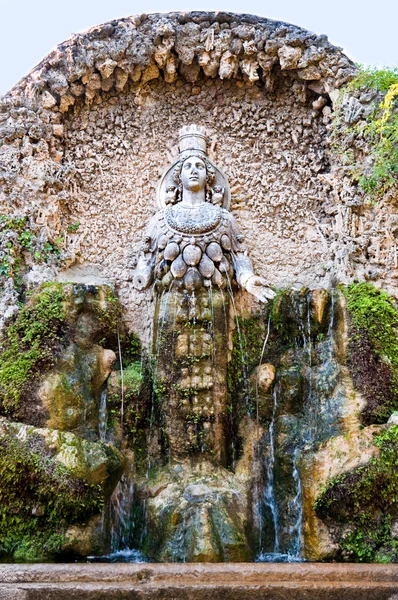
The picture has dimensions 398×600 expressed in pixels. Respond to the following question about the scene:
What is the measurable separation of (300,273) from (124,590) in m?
4.15

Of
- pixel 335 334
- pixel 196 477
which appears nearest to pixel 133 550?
pixel 196 477

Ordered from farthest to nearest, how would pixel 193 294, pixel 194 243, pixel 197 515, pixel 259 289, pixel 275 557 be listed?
pixel 194 243 → pixel 193 294 → pixel 259 289 → pixel 275 557 → pixel 197 515

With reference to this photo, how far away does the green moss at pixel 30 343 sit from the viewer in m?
4.75

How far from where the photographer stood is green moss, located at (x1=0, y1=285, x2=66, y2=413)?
15.6ft

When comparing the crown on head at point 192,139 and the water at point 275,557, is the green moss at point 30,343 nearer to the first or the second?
the crown on head at point 192,139

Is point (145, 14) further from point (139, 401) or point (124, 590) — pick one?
point (124, 590)

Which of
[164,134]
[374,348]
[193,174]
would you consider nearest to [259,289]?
[374,348]

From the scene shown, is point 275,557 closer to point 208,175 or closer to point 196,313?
point 196,313

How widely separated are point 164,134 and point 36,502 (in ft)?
14.6

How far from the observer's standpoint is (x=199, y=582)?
3.07m

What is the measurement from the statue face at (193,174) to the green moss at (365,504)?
3.20m

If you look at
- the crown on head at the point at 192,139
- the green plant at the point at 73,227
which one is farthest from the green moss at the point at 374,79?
the green plant at the point at 73,227

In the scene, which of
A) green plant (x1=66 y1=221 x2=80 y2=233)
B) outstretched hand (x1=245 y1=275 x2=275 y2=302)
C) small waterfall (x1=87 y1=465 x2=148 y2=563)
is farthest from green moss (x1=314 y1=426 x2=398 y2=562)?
green plant (x1=66 y1=221 x2=80 y2=233)

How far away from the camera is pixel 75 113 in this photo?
6828 mm
